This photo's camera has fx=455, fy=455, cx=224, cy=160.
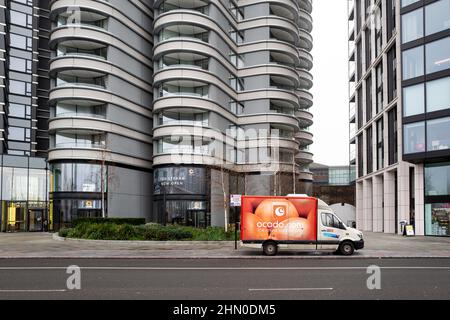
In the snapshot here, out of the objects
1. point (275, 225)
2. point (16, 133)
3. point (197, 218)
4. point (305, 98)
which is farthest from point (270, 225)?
point (305, 98)

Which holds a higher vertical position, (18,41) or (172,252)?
(18,41)

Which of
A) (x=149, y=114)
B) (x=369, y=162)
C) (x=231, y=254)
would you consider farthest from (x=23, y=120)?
(x=231, y=254)

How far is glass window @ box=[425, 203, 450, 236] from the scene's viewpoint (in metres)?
35.0

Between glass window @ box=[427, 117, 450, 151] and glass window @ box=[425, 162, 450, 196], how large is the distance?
1.89 m

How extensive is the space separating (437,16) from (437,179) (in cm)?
1266

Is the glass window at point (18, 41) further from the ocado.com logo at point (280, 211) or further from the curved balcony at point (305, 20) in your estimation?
the ocado.com logo at point (280, 211)

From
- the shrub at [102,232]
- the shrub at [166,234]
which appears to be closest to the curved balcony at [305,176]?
the shrub at [166,234]

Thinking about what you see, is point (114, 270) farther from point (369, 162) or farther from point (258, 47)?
point (258, 47)

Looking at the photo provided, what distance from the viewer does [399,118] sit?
38312mm

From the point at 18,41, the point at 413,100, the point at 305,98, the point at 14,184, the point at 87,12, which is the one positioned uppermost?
the point at 18,41

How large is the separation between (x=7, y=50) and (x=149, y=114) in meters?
22.6

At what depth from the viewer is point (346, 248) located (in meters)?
20.7

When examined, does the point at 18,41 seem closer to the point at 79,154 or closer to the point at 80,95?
the point at 80,95

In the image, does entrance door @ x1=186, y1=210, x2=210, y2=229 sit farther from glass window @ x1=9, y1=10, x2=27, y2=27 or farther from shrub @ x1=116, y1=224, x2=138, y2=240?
glass window @ x1=9, y1=10, x2=27, y2=27
